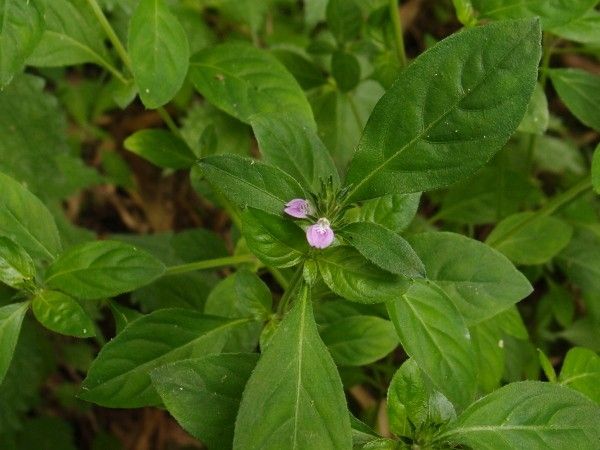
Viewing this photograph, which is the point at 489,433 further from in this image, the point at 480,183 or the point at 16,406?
the point at 16,406

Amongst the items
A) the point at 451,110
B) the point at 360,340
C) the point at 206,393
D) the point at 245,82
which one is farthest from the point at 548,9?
the point at 206,393

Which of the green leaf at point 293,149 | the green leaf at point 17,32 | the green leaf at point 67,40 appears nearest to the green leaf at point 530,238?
the green leaf at point 293,149

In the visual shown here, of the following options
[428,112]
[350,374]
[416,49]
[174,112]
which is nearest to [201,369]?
[428,112]

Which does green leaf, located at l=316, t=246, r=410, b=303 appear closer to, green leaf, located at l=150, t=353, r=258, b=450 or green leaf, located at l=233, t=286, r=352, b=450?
green leaf, located at l=233, t=286, r=352, b=450

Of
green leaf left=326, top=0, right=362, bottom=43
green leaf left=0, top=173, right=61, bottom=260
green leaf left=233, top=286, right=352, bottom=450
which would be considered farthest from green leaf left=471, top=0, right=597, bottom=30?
green leaf left=0, top=173, right=61, bottom=260

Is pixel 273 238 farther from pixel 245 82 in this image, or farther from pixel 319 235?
pixel 245 82

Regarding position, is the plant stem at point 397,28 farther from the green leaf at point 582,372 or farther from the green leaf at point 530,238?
the green leaf at point 582,372

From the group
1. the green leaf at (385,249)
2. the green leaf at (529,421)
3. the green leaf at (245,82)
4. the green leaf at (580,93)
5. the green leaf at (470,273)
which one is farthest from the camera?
the green leaf at (580,93)
